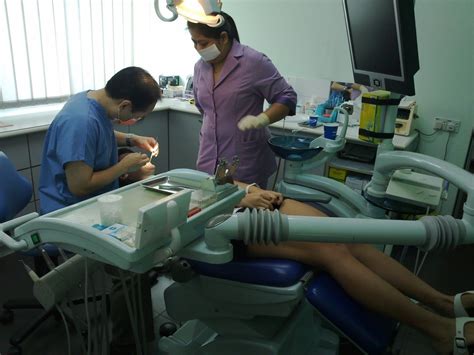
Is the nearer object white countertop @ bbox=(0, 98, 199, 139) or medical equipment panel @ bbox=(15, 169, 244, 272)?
medical equipment panel @ bbox=(15, 169, 244, 272)

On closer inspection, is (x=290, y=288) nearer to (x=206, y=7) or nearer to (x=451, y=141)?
(x=206, y=7)

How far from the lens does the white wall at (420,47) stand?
269cm

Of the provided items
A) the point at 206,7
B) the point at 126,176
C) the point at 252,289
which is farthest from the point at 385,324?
the point at 206,7

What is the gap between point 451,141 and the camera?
285cm

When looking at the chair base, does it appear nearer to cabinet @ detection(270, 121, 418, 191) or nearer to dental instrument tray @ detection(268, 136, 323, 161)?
dental instrument tray @ detection(268, 136, 323, 161)

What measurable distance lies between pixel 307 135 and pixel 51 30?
1.97 meters

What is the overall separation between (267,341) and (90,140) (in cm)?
95

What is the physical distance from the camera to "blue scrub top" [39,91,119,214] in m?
→ 1.44

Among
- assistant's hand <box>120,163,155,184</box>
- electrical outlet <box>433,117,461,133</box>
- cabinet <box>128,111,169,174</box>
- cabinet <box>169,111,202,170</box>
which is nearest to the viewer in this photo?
assistant's hand <box>120,163,155,184</box>

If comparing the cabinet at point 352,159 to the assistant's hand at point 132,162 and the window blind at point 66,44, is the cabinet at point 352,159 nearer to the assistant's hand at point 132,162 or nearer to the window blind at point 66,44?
the assistant's hand at point 132,162

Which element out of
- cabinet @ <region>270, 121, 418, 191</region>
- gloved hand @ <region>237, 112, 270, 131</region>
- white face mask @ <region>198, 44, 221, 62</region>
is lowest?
cabinet @ <region>270, 121, 418, 191</region>

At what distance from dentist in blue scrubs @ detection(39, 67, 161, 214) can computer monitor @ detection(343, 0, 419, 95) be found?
0.82 metres

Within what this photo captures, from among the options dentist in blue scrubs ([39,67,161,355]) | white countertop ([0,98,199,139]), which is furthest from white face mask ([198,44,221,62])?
white countertop ([0,98,199,139])

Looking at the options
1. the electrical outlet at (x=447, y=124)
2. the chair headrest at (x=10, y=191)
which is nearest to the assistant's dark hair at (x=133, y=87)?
the chair headrest at (x=10, y=191)
